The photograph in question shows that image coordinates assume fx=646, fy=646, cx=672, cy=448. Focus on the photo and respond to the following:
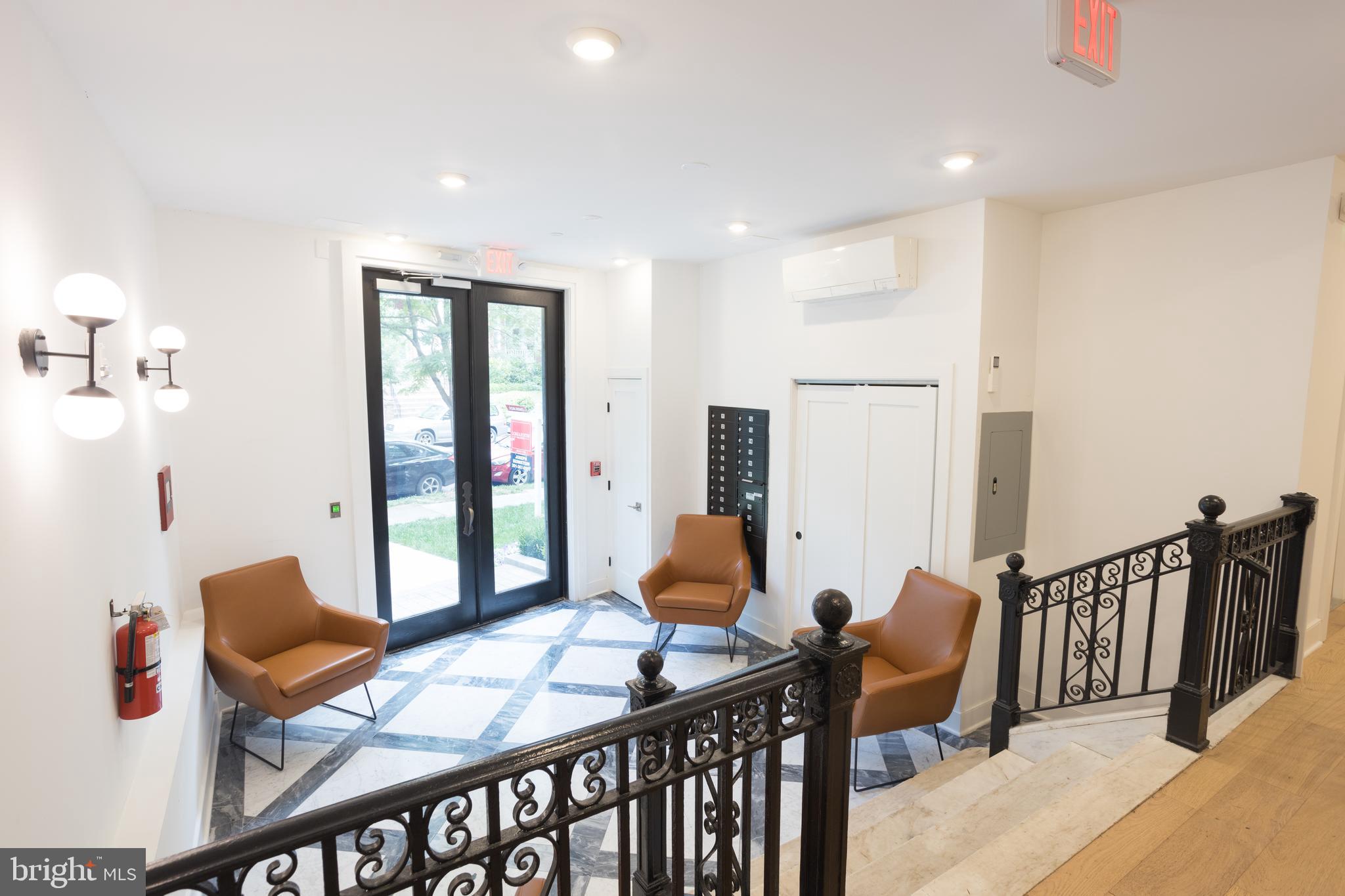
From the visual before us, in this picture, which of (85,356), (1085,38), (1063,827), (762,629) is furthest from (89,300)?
(762,629)

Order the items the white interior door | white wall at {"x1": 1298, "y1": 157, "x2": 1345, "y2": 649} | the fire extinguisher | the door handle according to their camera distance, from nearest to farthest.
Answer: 1. the fire extinguisher
2. white wall at {"x1": 1298, "y1": 157, "x2": 1345, "y2": 649}
3. the door handle
4. the white interior door

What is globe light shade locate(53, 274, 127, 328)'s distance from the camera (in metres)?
1.38

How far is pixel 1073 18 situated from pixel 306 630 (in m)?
4.42

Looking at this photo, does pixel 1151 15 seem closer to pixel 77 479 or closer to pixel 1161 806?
pixel 1161 806

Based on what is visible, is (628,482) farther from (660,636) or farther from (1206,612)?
(1206,612)

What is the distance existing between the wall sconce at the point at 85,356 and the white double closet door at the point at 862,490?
3522mm

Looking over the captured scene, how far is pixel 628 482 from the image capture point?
554 cm

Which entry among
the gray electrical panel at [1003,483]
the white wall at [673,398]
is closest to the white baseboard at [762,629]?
the white wall at [673,398]

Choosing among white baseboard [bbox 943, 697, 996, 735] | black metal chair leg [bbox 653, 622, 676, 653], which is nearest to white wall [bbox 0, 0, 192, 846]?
black metal chair leg [bbox 653, 622, 676, 653]

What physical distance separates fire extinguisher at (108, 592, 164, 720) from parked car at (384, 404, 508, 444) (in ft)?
8.32

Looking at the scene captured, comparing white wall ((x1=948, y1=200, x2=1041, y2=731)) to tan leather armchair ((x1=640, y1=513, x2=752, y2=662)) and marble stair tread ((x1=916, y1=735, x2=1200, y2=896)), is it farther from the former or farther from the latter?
tan leather armchair ((x1=640, y1=513, x2=752, y2=662))

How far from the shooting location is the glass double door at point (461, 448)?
15.0 ft

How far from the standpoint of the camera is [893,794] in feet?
10.0

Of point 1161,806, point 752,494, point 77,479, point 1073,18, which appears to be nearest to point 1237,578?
point 1161,806
